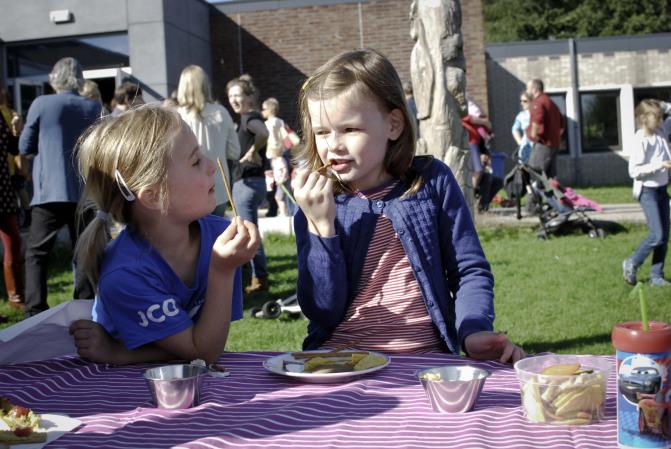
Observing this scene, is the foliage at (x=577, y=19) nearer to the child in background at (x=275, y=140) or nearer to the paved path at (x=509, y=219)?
the paved path at (x=509, y=219)

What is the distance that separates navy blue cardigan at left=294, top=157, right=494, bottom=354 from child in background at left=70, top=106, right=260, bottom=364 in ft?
0.78

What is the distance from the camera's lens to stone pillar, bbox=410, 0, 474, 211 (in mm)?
8453

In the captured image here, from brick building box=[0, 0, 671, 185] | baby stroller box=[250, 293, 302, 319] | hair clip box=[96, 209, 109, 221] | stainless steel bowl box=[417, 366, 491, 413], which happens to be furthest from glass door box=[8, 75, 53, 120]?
stainless steel bowl box=[417, 366, 491, 413]

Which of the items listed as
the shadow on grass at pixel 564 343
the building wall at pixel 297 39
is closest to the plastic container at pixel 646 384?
Answer: the shadow on grass at pixel 564 343

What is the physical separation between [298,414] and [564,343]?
384 centimetres

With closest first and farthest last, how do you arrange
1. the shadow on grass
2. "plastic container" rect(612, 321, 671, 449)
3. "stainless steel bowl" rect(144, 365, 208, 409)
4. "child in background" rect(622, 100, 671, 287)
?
"plastic container" rect(612, 321, 671, 449) → "stainless steel bowl" rect(144, 365, 208, 409) → the shadow on grass → "child in background" rect(622, 100, 671, 287)

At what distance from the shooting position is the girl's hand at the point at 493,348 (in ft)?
6.06

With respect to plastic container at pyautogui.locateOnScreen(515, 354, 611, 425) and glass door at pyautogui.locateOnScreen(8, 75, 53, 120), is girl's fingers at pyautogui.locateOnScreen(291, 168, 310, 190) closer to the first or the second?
plastic container at pyautogui.locateOnScreen(515, 354, 611, 425)

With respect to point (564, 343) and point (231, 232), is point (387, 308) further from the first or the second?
→ point (564, 343)

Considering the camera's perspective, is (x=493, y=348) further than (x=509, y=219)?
No

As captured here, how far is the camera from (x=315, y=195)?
1932 millimetres

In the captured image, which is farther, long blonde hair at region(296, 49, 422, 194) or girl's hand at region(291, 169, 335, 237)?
long blonde hair at region(296, 49, 422, 194)

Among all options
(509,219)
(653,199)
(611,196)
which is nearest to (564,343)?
(653,199)

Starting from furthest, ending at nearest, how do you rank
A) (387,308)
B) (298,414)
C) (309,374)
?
(387,308) → (309,374) → (298,414)
